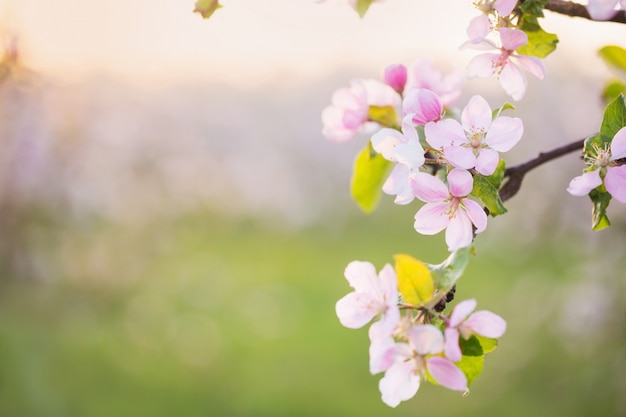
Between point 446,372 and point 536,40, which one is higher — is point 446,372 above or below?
below

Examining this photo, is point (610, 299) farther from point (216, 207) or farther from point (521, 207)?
point (216, 207)

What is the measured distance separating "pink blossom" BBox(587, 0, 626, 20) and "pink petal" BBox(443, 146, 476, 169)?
0.56ft

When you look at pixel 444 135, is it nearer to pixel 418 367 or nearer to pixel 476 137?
pixel 476 137

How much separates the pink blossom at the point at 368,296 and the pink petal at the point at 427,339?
0.02 metres

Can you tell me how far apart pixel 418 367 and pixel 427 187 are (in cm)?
13

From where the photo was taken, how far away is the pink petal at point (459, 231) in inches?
22.0

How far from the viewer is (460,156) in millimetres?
536

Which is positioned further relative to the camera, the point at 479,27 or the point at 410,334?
the point at 479,27

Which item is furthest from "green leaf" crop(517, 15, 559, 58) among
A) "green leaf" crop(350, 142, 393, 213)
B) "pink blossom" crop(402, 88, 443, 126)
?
"green leaf" crop(350, 142, 393, 213)

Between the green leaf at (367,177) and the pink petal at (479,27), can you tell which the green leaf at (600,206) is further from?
the green leaf at (367,177)

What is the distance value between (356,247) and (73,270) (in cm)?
205

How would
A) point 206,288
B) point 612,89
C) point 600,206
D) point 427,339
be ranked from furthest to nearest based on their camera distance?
1. point 206,288
2. point 612,89
3. point 600,206
4. point 427,339

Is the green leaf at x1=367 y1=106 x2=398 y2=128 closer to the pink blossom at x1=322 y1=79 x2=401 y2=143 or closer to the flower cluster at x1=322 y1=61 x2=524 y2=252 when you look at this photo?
the pink blossom at x1=322 y1=79 x2=401 y2=143

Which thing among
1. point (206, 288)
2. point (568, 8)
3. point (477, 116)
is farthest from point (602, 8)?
point (206, 288)
